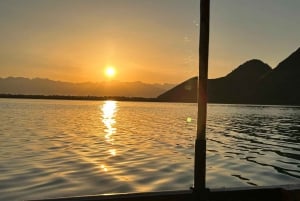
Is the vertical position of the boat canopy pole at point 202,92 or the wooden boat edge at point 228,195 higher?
the boat canopy pole at point 202,92

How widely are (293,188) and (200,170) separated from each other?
200cm

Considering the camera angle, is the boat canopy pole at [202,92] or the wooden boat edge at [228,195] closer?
the wooden boat edge at [228,195]

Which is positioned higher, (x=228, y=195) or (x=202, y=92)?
(x=202, y=92)

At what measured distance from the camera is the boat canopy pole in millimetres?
7207

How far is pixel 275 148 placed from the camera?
113 ft

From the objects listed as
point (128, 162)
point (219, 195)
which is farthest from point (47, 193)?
point (219, 195)

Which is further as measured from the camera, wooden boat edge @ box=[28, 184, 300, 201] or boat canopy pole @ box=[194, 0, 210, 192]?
boat canopy pole @ box=[194, 0, 210, 192]

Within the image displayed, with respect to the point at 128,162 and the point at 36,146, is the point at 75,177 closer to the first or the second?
the point at 128,162

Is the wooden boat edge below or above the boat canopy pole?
below

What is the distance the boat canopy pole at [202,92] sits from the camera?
7.21m

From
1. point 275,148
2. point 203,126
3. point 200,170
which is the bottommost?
point 275,148

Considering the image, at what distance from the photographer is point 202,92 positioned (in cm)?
728

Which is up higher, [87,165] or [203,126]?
[203,126]

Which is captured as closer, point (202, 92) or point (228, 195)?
point (202, 92)
